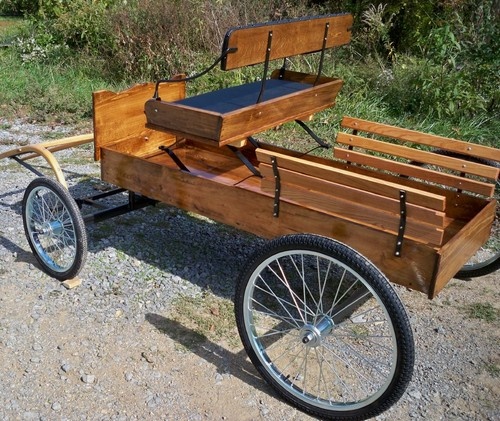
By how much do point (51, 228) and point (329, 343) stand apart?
6.12 feet

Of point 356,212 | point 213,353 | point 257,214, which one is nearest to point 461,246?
point 356,212

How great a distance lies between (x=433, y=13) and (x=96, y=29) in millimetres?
4746

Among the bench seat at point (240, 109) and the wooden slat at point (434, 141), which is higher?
the bench seat at point (240, 109)

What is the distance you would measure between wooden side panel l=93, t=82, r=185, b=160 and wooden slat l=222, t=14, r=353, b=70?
0.98 metres

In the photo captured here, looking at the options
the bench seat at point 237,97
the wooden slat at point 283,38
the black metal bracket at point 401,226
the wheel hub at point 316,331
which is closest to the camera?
the black metal bracket at point 401,226

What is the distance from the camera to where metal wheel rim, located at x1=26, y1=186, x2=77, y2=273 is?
400 centimetres

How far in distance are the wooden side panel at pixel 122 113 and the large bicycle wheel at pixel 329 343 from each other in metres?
1.40

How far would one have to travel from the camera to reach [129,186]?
3801mm

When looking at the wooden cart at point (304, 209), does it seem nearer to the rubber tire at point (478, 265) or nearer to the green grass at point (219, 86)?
the rubber tire at point (478, 265)

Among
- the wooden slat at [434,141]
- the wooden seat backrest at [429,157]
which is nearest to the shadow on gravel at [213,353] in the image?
the wooden seat backrest at [429,157]

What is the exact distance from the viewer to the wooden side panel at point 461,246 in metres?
2.77

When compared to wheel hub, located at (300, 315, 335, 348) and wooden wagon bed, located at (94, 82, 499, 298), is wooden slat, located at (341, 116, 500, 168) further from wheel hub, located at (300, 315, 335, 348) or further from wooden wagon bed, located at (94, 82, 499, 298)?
wheel hub, located at (300, 315, 335, 348)

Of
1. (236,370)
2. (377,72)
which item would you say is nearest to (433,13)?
(377,72)

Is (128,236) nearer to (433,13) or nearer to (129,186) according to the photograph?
(129,186)
